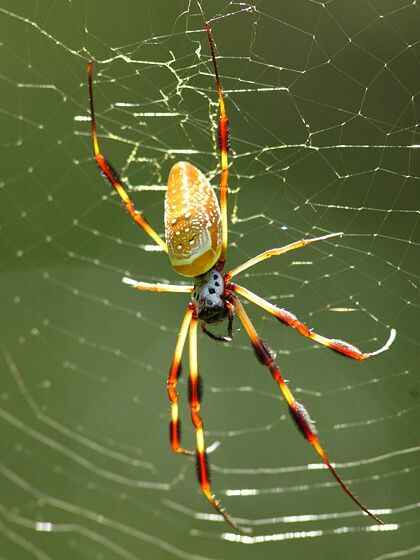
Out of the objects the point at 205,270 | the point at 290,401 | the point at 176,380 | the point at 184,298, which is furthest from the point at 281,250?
the point at 184,298

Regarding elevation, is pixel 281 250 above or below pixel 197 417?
above

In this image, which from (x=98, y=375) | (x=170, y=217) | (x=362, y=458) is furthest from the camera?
(x=98, y=375)

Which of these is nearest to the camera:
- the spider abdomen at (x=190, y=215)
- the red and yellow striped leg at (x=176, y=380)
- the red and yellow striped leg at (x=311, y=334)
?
the spider abdomen at (x=190, y=215)

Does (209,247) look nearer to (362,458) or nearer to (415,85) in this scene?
(415,85)

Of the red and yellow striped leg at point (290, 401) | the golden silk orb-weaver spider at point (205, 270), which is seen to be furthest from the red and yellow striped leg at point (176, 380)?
the red and yellow striped leg at point (290, 401)

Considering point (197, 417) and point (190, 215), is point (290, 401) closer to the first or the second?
point (197, 417)

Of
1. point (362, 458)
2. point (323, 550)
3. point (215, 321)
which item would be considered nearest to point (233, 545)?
point (323, 550)

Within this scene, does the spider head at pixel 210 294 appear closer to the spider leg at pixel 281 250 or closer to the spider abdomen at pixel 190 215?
the spider leg at pixel 281 250
